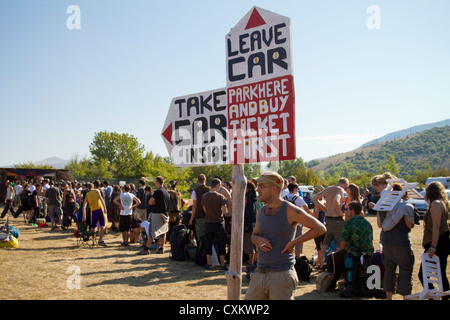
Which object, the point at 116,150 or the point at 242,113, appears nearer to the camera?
the point at 242,113

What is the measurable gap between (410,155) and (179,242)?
134 m

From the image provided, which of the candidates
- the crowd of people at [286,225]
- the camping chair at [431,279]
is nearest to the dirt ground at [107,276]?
the crowd of people at [286,225]

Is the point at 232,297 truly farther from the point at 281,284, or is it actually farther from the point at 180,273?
the point at 180,273

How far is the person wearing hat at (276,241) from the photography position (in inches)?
132

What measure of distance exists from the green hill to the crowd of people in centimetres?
10496

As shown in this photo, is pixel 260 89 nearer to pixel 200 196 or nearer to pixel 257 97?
pixel 257 97

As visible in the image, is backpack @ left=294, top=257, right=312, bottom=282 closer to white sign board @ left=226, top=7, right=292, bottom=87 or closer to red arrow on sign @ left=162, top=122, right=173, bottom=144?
red arrow on sign @ left=162, top=122, right=173, bottom=144

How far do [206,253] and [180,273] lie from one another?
926mm

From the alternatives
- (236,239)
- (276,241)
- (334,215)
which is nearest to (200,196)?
(334,215)

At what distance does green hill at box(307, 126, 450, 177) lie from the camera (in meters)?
110

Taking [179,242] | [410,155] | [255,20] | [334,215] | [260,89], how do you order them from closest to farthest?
[260,89]
[255,20]
[334,215]
[179,242]
[410,155]

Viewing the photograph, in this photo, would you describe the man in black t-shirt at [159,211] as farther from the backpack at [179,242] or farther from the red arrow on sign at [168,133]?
the red arrow on sign at [168,133]

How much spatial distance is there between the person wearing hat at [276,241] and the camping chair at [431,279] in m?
3.21

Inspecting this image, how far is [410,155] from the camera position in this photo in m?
126
